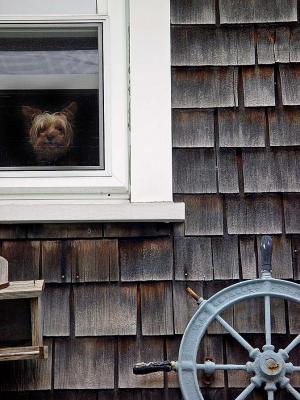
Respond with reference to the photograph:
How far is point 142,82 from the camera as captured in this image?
2787mm

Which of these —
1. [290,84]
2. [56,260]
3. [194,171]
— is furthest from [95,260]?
[290,84]

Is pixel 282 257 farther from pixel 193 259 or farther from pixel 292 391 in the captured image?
pixel 292 391

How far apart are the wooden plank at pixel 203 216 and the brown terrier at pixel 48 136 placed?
0.47 m

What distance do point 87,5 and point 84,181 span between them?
0.63 m

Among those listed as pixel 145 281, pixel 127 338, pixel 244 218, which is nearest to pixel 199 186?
pixel 244 218

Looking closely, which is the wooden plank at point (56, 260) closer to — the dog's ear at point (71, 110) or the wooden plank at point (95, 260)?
the wooden plank at point (95, 260)

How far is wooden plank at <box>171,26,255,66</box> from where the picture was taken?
2.82 metres

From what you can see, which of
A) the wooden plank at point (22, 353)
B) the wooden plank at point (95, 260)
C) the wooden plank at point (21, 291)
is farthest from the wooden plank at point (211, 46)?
the wooden plank at point (22, 353)

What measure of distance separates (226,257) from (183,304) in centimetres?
22

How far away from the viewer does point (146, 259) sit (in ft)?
8.99

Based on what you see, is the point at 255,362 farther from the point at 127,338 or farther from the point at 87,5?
the point at 87,5

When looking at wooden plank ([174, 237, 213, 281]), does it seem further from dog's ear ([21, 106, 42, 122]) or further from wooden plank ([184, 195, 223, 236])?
dog's ear ([21, 106, 42, 122])

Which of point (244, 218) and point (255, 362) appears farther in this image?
point (244, 218)

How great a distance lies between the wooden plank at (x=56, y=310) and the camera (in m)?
2.70
